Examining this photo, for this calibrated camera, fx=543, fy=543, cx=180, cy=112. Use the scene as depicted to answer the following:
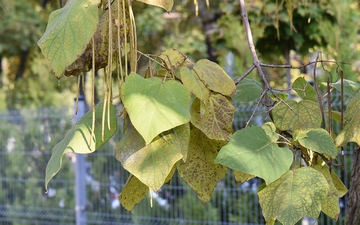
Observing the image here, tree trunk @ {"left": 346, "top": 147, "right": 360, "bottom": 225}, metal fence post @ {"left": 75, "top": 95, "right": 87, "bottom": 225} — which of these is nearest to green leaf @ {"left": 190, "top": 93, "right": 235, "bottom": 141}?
tree trunk @ {"left": 346, "top": 147, "right": 360, "bottom": 225}

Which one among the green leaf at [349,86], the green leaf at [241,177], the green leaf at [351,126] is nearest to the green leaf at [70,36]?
the green leaf at [241,177]

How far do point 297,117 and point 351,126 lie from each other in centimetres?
10

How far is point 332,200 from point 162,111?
12.0 inches

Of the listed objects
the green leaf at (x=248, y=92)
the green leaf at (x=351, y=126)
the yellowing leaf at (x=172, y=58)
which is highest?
the yellowing leaf at (x=172, y=58)

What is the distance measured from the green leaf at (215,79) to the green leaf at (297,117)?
0.28 ft

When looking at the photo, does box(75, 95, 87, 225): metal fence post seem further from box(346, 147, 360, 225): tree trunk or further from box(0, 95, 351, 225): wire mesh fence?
box(346, 147, 360, 225): tree trunk

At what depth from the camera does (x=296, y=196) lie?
0.76 m

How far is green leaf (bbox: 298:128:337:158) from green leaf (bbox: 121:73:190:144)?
195 mm

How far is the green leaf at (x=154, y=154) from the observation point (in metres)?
0.71

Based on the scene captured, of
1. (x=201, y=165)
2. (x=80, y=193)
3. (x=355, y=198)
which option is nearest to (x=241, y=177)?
(x=201, y=165)

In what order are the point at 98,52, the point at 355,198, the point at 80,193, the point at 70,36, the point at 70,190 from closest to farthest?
1. the point at 70,36
2. the point at 98,52
3. the point at 355,198
4. the point at 80,193
5. the point at 70,190

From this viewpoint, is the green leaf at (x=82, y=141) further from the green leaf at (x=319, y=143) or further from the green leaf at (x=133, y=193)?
the green leaf at (x=319, y=143)

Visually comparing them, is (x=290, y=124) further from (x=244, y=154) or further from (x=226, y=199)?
(x=226, y=199)

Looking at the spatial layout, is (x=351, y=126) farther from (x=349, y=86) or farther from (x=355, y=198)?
(x=355, y=198)
